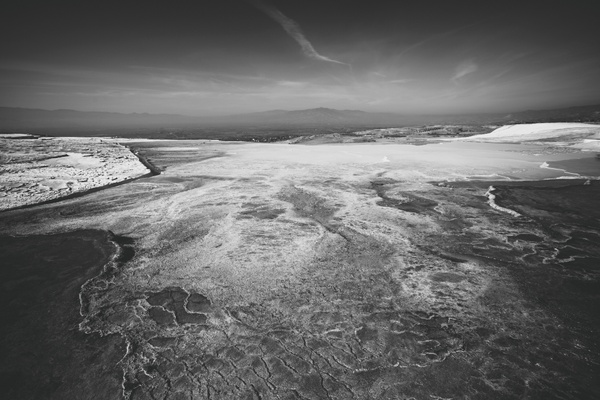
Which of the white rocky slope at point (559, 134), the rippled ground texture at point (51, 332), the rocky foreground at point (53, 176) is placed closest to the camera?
the rippled ground texture at point (51, 332)

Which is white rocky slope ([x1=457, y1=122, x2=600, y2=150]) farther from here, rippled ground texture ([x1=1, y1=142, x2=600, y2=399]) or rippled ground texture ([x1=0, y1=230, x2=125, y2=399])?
rippled ground texture ([x1=0, y1=230, x2=125, y2=399])

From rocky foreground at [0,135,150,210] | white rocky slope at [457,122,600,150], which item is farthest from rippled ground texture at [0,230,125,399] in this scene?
white rocky slope at [457,122,600,150]

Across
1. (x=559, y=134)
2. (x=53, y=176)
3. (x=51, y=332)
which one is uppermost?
(x=559, y=134)

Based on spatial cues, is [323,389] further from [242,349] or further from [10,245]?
[10,245]

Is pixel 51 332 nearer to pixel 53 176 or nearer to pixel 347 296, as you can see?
pixel 347 296

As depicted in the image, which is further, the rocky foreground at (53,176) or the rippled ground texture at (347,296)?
the rocky foreground at (53,176)

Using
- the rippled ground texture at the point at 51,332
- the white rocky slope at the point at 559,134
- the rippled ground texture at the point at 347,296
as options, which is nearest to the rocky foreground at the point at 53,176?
the rippled ground texture at the point at 347,296

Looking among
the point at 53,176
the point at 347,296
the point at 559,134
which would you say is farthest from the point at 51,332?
the point at 559,134

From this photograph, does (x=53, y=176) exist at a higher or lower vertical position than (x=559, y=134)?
lower

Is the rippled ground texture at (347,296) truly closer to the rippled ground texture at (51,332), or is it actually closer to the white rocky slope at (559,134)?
the rippled ground texture at (51,332)

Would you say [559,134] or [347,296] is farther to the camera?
[559,134]
